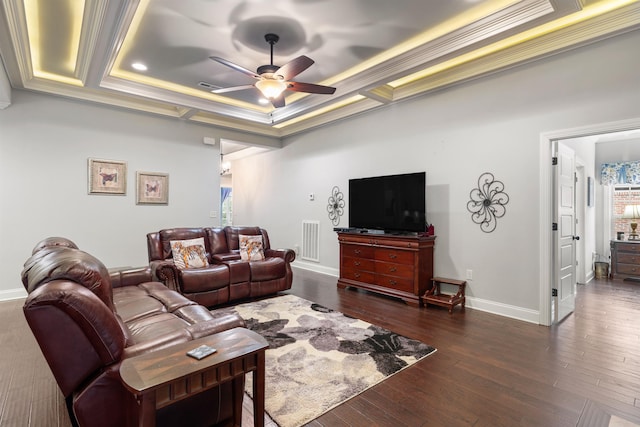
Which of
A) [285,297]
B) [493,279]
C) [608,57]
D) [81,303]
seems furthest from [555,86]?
[81,303]

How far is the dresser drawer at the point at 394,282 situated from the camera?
418cm

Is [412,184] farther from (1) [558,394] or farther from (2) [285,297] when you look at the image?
(1) [558,394]

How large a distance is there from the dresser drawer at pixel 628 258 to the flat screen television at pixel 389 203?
4.20 m

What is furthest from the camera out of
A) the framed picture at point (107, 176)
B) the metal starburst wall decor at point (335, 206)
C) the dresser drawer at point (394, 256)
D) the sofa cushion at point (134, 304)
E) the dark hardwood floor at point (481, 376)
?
the metal starburst wall decor at point (335, 206)

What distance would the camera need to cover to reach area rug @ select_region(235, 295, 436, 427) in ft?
6.68

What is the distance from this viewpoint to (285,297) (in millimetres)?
4406

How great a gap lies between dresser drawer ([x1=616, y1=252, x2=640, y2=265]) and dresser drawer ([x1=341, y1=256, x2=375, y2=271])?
15.1 feet

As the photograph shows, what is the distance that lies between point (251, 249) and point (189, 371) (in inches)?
136

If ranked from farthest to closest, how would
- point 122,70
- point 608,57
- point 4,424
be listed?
1. point 122,70
2. point 608,57
3. point 4,424

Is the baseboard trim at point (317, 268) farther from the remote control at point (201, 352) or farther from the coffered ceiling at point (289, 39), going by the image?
the remote control at point (201, 352)

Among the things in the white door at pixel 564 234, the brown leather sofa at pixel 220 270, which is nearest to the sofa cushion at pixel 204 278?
the brown leather sofa at pixel 220 270

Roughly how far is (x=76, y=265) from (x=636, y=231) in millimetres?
8259

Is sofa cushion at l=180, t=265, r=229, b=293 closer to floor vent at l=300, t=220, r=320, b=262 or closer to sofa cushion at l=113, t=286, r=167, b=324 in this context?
sofa cushion at l=113, t=286, r=167, b=324

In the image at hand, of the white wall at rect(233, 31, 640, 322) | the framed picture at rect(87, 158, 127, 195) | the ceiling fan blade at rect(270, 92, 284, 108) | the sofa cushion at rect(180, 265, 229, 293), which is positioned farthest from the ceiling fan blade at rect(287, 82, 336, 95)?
the framed picture at rect(87, 158, 127, 195)
